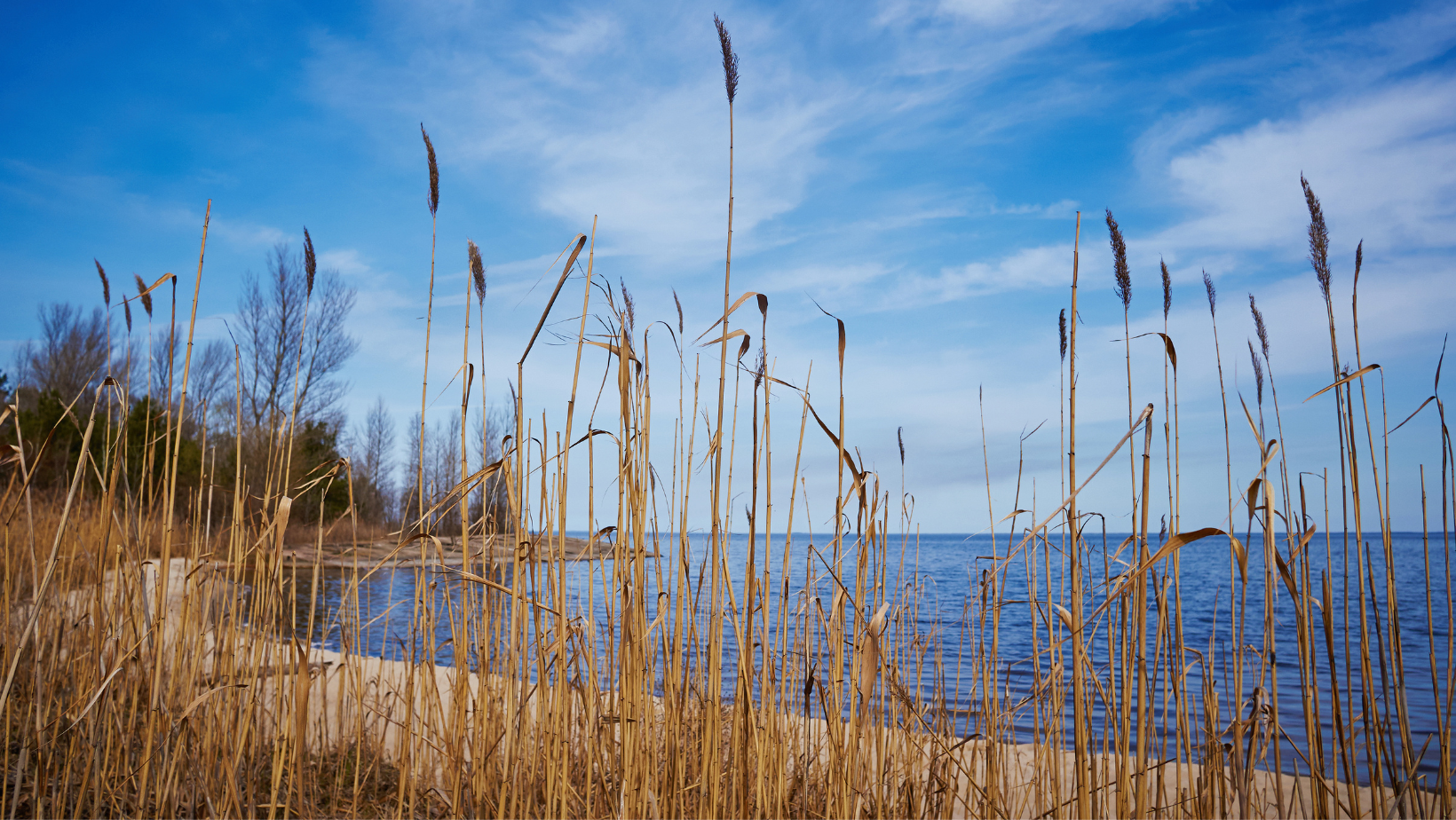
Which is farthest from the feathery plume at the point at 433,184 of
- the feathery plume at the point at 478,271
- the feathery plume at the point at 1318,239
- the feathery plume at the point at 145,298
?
the feathery plume at the point at 1318,239

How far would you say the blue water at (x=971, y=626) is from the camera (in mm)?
1458

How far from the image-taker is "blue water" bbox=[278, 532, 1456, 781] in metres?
1.46

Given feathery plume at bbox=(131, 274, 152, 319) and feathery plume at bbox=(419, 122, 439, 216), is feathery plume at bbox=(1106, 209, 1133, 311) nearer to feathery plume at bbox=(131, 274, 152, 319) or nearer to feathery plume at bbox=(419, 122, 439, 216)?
feathery plume at bbox=(419, 122, 439, 216)

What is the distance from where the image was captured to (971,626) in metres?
2.38

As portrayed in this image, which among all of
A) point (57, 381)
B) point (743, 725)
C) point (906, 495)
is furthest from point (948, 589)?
point (57, 381)

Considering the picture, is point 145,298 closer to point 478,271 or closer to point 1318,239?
point 478,271

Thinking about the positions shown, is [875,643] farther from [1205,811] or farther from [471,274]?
[471,274]

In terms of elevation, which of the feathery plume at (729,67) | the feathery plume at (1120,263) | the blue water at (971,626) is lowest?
the blue water at (971,626)

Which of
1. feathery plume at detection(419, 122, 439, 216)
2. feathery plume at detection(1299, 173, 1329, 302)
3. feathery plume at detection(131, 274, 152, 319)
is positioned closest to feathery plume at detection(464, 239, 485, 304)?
feathery plume at detection(419, 122, 439, 216)

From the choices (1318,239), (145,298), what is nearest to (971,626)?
(1318,239)

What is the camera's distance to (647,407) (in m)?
1.35

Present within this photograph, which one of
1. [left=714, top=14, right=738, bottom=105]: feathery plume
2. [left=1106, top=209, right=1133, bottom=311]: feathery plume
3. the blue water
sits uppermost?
[left=714, top=14, right=738, bottom=105]: feathery plume

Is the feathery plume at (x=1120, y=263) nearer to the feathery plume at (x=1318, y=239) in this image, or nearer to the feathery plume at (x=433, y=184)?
the feathery plume at (x=1318, y=239)

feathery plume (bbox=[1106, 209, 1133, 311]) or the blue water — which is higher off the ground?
feathery plume (bbox=[1106, 209, 1133, 311])
